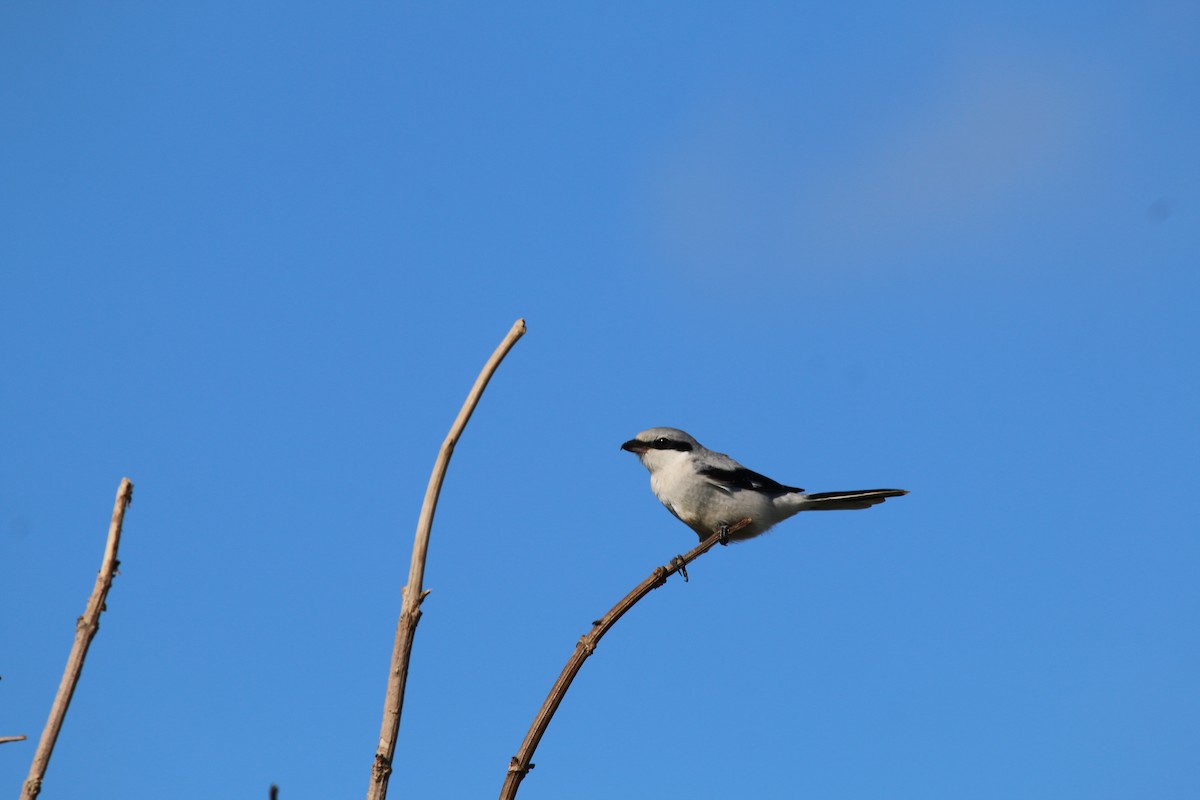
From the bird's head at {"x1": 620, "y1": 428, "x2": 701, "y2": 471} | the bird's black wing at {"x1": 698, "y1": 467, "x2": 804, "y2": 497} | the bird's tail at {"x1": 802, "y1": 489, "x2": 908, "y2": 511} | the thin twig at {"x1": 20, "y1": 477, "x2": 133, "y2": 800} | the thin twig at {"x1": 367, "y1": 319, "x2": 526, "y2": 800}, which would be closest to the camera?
the thin twig at {"x1": 20, "y1": 477, "x2": 133, "y2": 800}

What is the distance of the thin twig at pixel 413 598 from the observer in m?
2.32

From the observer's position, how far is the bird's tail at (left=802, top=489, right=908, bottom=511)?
321 inches

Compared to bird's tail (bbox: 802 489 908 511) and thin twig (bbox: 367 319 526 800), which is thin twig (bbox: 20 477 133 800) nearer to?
thin twig (bbox: 367 319 526 800)

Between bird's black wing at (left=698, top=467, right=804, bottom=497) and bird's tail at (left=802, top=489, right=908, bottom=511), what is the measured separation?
0.17 metres

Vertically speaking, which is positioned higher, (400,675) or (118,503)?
(118,503)

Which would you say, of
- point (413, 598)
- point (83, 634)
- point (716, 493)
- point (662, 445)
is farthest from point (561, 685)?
point (662, 445)

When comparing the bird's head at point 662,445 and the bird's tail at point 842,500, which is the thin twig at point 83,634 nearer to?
the bird's tail at point 842,500

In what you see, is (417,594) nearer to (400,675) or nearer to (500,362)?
(400,675)

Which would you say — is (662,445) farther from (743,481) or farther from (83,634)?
(83,634)

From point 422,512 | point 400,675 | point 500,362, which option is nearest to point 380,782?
point 400,675

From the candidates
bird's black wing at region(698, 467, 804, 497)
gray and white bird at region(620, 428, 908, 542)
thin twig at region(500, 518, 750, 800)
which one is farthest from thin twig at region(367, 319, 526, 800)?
bird's black wing at region(698, 467, 804, 497)

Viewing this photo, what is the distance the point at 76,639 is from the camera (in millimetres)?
2250

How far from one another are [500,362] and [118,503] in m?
0.89

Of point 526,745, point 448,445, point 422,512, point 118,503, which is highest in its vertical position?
point 448,445
